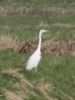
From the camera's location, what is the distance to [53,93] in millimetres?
11906

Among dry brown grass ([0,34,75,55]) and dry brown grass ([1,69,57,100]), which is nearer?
dry brown grass ([1,69,57,100])

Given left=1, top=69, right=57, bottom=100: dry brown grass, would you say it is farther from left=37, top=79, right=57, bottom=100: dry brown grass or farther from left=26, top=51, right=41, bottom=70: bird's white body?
left=26, top=51, right=41, bottom=70: bird's white body

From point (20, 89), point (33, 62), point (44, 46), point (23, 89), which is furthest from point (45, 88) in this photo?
point (44, 46)

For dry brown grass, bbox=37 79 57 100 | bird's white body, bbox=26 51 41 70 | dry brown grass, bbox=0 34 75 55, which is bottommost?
dry brown grass, bbox=0 34 75 55

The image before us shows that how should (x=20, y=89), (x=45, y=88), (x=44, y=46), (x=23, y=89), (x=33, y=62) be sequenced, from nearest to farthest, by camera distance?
(x=20, y=89)
(x=23, y=89)
(x=45, y=88)
(x=33, y=62)
(x=44, y=46)

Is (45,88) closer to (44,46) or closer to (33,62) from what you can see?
(33,62)

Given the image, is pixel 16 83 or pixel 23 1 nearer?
pixel 16 83

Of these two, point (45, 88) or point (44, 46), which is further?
point (44, 46)

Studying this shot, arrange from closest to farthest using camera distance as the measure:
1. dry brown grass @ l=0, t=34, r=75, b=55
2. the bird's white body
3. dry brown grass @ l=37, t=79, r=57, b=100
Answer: dry brown grass @ l=37, t=79, r=57, b=100
the bird's white body
dry brown grass @ l=0, t=34, r=75, b=55

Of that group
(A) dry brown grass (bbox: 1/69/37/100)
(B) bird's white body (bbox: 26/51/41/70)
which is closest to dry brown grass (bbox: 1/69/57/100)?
(A) dry brown grass (bbox: 1/69/37/100)

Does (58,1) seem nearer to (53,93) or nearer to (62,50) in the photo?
(62,50)

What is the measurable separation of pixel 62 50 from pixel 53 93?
23.7 feet

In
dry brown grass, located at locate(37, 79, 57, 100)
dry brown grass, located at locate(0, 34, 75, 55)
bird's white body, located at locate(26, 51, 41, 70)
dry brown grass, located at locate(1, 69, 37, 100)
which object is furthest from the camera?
dry brown grass, located at locate(0, 34, 75, 55)

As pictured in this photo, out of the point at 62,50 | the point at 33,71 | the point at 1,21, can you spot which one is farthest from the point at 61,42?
the point at 1,21
